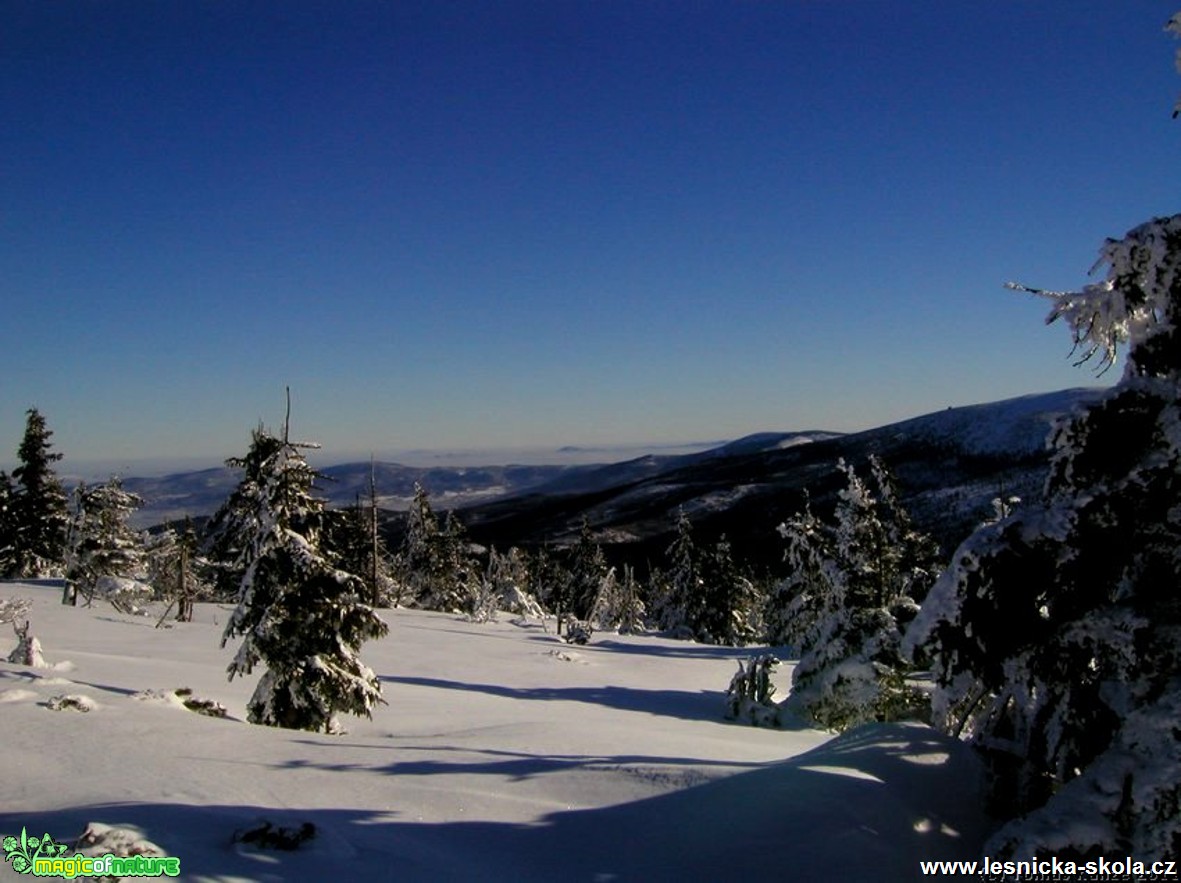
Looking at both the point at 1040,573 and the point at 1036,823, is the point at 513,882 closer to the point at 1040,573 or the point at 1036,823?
the point at 1036,823

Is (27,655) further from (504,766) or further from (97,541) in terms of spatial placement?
(97,541)

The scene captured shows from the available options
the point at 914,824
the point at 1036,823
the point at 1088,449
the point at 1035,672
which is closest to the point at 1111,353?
the point at 1088,449

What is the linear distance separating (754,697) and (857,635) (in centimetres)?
487

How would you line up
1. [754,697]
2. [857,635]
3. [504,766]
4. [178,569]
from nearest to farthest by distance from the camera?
[504,766] → [857,635] → [754,697] → [178,569]

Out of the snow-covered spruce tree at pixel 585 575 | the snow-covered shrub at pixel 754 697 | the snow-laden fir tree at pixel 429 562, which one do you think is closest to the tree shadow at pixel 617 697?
the snow-covered shrub at pixel 754 697

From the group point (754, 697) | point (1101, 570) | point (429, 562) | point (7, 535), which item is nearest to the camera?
point (1101, 570)

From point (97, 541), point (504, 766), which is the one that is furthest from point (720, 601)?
point (504, 766)

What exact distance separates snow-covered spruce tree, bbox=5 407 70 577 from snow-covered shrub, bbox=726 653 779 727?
125ft

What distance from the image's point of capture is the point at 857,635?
2072 cm

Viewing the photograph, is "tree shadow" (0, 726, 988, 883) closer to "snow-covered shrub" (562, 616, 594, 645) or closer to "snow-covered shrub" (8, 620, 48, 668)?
"snow-covered shrub" (8, 620, 48, 668)

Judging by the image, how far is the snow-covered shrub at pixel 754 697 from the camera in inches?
887

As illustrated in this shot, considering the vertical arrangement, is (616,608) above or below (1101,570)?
below

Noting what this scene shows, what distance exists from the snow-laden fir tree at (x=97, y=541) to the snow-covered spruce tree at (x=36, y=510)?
3589 millimetres

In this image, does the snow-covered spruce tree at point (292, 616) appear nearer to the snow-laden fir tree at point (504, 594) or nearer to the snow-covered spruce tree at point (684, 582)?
the snow-laden fir tree at point (504, 594)
